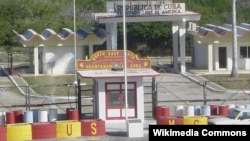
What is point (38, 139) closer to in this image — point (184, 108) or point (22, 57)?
point (184, 108)

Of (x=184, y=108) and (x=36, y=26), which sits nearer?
(x=184, y=108)

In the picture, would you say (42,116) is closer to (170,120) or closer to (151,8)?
(170,120)

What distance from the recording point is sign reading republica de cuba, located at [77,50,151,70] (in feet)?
123

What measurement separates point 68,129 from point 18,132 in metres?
2.04

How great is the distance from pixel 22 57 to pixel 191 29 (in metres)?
20.8

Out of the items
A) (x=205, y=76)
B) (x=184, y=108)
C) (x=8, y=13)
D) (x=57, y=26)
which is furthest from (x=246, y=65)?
(x=8, y=13)

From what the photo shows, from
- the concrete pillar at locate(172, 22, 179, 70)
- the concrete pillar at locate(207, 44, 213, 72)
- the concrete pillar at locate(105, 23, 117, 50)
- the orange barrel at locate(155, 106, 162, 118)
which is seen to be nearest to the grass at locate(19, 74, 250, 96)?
the concrete pillar at locate(207, 44, 213, 72)

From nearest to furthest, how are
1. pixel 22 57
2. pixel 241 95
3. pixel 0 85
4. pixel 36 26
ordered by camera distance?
1. pixel 241 95
2. pixel 0 85
3. pixel 22 57
4. pixel 36 26

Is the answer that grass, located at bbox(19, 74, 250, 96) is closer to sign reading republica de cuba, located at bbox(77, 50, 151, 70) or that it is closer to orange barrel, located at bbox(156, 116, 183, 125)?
sign reading republica de cuba, located at bbox(77, 50, 151, 70)

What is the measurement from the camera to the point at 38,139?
3197 cm

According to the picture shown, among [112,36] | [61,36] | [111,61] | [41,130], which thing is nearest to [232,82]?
[112,36]

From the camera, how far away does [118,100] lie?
1430 inches

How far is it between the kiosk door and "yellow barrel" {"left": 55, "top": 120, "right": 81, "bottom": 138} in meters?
3.86

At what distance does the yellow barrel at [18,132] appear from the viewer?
103 ft
